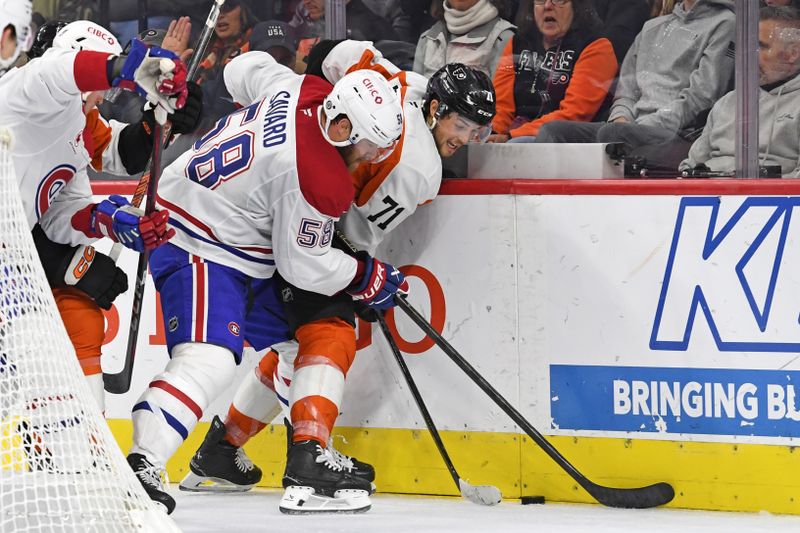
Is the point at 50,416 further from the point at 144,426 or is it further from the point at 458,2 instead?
the point at 458,2

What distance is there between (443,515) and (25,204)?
1.35 meters

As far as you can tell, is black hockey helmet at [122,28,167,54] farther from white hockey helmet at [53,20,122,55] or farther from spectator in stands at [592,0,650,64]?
spectator in stands at [592,0,650,64]

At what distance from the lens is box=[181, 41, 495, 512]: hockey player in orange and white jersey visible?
3.62 meters

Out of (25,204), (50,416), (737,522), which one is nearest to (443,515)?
(737,522)

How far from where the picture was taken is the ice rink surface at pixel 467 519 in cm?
341

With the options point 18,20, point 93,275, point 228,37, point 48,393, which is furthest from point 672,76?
point 48,393

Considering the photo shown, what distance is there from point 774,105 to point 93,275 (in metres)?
1.85

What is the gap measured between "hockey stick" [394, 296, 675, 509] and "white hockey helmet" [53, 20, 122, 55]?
3.36 ft

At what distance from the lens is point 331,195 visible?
11.1ft

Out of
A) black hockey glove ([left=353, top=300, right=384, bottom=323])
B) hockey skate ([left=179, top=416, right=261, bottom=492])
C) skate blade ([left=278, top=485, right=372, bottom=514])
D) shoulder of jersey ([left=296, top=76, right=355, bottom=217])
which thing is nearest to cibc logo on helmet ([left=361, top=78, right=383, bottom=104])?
shoulder of jersey ([left=296, top=76, right=355, bottom=217])

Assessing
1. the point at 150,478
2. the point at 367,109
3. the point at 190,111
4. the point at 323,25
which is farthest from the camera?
the point at 323,25

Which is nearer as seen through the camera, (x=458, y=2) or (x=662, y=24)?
(x=662, y=24)

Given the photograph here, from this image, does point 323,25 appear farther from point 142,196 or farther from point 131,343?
point 131,343

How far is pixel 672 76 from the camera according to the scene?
374 centimetres
